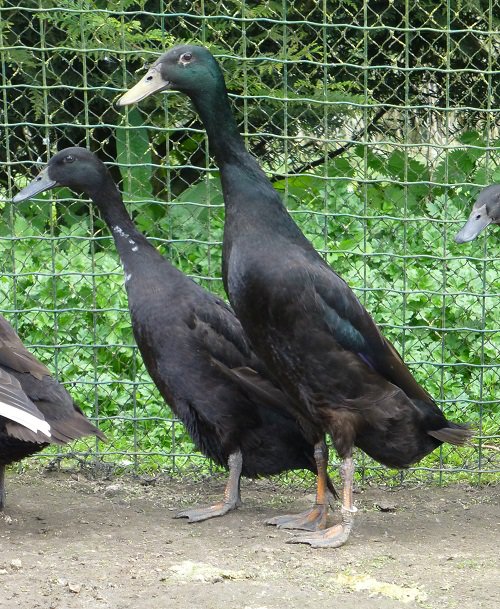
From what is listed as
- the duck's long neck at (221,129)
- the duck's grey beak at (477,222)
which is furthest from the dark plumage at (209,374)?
the duck's grey beak at (477,222)

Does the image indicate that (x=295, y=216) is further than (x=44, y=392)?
Yes

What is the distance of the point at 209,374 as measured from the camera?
5473 millimetres

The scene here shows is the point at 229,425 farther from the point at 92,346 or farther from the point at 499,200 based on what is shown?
the point at 499,200

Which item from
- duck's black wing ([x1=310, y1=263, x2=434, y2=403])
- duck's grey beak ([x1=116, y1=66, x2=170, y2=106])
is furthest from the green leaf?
duck's black wing ([x1=310, y1=263, x2=434, y2=403])

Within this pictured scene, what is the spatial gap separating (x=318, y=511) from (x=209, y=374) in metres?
0.81

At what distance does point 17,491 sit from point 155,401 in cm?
103

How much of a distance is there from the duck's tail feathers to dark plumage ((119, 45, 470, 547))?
8 centimetres

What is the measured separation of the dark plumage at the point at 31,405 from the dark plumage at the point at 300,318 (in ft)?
3.09

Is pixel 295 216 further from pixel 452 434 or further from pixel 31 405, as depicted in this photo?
pixel 31 405

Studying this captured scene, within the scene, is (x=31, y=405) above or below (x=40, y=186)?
below

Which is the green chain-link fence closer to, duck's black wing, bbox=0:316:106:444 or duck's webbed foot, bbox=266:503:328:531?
duck's black wing, bbox=0:316:106:444

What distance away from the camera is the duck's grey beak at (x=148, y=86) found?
17.3 feet

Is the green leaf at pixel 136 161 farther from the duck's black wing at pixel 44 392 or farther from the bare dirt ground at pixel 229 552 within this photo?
the bare dirt ground at pixel 229 552

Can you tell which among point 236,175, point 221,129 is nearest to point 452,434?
point 236,175
